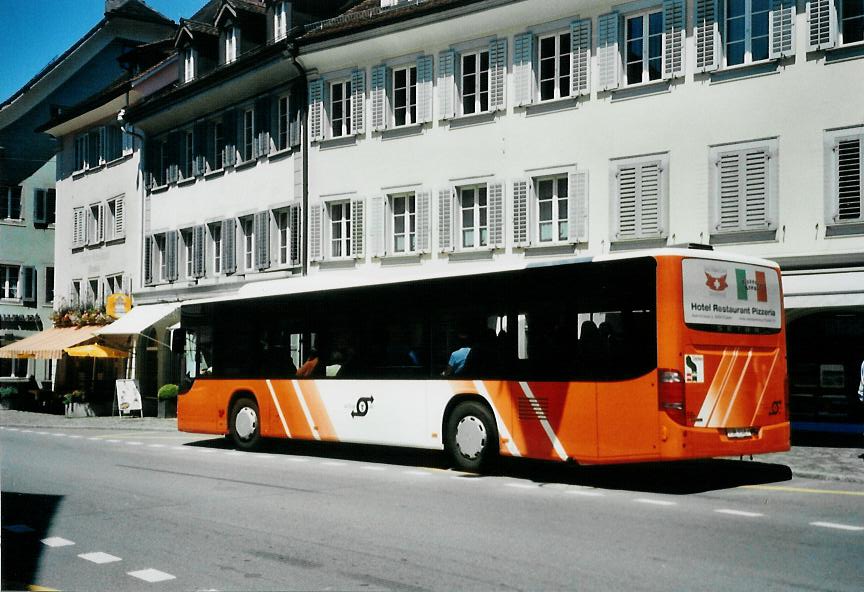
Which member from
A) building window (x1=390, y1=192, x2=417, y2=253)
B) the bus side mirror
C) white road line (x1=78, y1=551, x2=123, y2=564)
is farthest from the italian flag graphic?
building window (x1=390, y1=192, x2=417, y2=253)

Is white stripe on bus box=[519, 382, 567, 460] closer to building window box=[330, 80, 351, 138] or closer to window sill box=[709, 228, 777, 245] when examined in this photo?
window sill box=[709, 228, 777, 245]

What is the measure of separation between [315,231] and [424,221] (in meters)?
4.24

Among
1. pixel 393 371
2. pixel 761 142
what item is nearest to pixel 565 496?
pixel 393 371

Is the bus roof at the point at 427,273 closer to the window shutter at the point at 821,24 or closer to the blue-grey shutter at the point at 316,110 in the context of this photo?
the window shutter at the point at 821,24

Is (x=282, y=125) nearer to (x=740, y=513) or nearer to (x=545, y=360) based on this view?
(x=545, y=360)

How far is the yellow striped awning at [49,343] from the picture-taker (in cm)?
3603

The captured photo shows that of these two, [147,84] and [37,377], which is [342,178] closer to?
[147,84]

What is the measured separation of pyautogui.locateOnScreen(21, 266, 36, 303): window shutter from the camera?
45406 mm

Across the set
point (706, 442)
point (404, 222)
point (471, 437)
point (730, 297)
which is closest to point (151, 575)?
point (706, 442)

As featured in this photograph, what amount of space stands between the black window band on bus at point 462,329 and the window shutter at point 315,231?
33.7ft

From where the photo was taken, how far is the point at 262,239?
32.2 metres

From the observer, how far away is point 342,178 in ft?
95.8

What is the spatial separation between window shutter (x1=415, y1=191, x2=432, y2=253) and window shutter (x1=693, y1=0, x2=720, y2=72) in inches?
304

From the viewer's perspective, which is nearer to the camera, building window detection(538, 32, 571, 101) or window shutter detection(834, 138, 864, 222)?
window shutter detection(834, 138, 864, 222)
